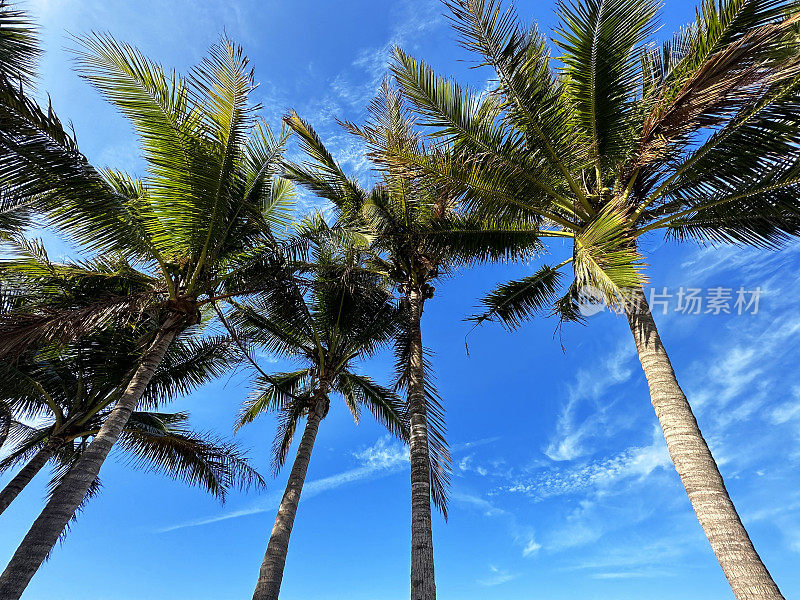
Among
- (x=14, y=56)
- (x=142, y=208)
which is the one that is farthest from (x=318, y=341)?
(x=14, y=56)

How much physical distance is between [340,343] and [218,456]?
417cm

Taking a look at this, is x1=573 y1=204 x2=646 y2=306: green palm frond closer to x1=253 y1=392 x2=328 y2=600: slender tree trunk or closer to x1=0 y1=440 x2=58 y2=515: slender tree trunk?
x1=253 y1=392 x2=328 y2=600: slender tree trunk

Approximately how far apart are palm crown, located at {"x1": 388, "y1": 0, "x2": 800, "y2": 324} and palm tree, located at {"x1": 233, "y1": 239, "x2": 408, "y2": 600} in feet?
11.4

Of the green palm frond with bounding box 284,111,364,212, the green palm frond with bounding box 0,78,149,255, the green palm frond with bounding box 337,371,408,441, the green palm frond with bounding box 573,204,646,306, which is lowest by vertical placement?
the green palm frond with bounding box 573,204,646,306

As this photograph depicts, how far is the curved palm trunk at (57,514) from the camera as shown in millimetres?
5832

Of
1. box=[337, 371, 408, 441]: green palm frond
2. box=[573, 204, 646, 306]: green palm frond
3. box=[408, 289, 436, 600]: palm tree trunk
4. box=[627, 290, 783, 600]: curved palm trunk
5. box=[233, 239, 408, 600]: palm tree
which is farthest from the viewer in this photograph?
box=[337, 371, 408, 441]: green palm frond

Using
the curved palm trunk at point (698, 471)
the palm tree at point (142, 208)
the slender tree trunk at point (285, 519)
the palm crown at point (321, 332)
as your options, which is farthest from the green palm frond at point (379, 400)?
the curved palm trunk at point (698, 471)

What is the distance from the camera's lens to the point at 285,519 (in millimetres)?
8734

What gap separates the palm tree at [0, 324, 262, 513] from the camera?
1035cm

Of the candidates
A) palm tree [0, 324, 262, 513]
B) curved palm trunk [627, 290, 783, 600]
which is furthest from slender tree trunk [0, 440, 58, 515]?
curved palm trunk [627, 290, 783, 600]

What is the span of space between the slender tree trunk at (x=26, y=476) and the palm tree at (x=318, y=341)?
416cm

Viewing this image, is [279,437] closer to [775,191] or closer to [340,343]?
[340,343]

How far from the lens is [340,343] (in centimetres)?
1134

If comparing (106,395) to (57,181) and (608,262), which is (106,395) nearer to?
(57,181)
